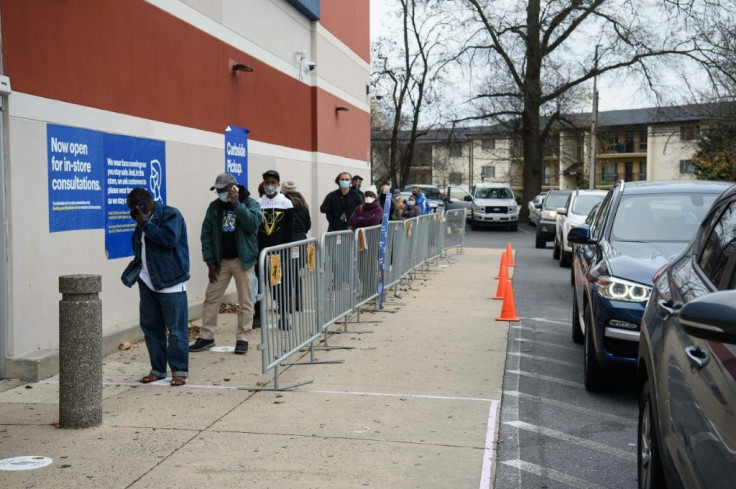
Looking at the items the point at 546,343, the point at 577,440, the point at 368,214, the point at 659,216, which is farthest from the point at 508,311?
the point at 577,440

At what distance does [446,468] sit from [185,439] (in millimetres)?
1795

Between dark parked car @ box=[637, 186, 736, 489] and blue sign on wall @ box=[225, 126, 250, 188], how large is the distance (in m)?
8.80

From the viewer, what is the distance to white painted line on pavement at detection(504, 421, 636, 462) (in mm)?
5637

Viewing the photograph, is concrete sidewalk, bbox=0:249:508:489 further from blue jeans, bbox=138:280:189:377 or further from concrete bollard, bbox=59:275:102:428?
blue jeans, bbox=138:280:189:377

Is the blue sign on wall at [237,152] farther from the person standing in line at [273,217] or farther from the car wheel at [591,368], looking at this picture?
the car wheel at [591,368]

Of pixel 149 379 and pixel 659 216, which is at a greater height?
pixel 659 216

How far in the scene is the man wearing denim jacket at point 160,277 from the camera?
7.28m

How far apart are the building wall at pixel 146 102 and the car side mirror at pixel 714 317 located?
628 cm

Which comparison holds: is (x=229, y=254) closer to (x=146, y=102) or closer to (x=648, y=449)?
(x=146, y=102)

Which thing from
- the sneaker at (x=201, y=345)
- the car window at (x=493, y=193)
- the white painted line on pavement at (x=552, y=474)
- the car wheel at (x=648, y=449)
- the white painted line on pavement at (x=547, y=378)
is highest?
the car window at (x=493, y=193)

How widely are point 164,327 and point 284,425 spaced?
1.94 m

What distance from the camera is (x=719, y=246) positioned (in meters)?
4.00

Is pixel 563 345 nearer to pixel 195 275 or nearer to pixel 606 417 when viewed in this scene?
pixel 606 417

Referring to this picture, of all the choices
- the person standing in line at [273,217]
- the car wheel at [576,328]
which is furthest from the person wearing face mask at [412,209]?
the car wheel at [576,328]
